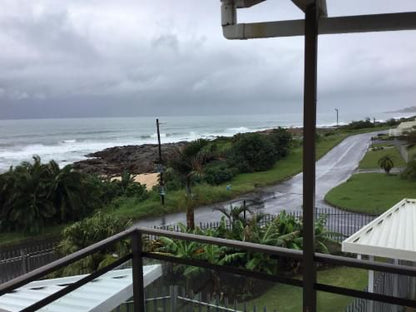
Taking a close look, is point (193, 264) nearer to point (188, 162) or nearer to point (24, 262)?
point (24, 262)

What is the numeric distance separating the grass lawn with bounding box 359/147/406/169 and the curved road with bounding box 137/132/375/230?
0.45 m

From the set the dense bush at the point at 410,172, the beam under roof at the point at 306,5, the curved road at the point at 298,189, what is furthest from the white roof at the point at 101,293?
the dense bush at the point at 410,172

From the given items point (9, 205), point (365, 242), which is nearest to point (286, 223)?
point (365, 242)

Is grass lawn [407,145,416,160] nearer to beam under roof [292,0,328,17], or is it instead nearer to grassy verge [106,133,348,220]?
grassy verge [106,133,348,220]

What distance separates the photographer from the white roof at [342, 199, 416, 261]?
315 cm

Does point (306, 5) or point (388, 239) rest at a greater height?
point (306, 5)

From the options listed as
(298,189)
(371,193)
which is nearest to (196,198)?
(298,189)

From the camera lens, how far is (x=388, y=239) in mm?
3516

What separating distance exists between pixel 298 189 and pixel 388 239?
13.5m

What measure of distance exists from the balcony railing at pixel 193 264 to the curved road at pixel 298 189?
4742mm

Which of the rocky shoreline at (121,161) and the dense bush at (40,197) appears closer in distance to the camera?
the dense bush at (40,197)

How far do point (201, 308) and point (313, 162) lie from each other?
1.65 metres

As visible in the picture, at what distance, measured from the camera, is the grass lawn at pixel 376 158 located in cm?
1929

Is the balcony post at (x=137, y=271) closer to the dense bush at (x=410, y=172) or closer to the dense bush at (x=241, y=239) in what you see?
the dense bush at (x=241, y=239)
